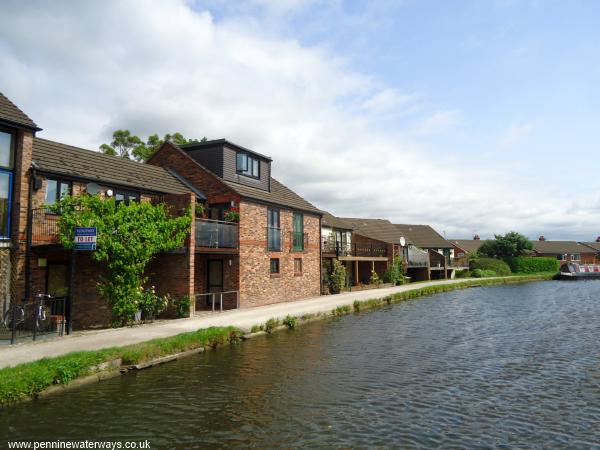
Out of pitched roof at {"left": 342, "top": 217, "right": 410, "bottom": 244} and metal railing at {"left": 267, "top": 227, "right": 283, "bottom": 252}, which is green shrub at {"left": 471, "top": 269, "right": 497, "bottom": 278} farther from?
metal railing at {"left": 267, "top": 227, "right": 283, "bottom": 252}

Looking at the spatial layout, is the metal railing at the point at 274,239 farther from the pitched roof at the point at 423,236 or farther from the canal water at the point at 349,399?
the pitched roof at the point at 423,236

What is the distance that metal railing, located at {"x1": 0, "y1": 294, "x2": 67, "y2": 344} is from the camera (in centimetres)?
1310

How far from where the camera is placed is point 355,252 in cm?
3475

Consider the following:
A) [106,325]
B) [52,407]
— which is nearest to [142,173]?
[106,325]

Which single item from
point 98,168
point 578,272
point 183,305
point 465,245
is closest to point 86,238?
point 183,305

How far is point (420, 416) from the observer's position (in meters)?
8.14

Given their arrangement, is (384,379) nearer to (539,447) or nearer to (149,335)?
(539,447)

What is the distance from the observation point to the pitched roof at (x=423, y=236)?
61.7 m

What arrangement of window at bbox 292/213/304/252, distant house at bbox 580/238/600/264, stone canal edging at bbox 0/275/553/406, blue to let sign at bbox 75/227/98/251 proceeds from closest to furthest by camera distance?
stone canal edging at bbox 0/275/553/406
blue to let sign at bbox 75/227/98/251
window at bbox 292/213/304/252
distant house at bbox 580/238/600/264

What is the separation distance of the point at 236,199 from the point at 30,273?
9.60 metres

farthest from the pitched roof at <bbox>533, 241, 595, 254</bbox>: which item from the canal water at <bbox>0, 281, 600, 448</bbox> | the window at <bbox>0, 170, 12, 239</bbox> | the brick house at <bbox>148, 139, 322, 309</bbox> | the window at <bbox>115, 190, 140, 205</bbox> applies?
the window at <bbox>0, 170, 12, 239</bbox>

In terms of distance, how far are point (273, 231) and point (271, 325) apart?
883 cm

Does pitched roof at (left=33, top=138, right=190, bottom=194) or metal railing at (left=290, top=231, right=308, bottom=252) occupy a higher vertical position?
pitched roof at (left=33, top=138, right=190, bottom=194)

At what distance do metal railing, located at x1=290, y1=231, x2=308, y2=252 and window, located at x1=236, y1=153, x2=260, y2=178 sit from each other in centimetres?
402
